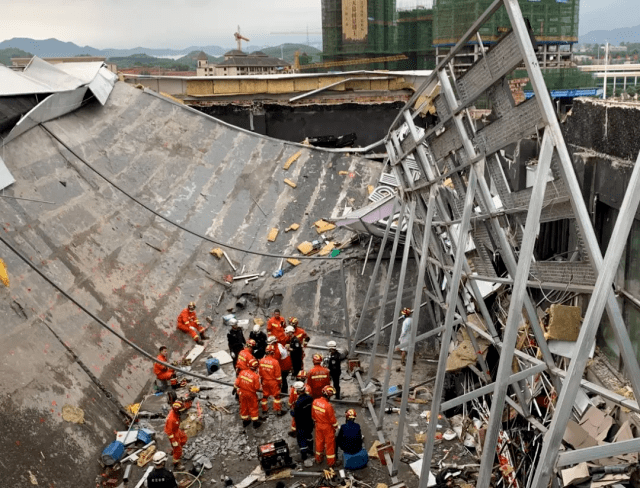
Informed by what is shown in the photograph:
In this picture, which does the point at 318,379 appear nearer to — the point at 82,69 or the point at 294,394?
the point at 294,394

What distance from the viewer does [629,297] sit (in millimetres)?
7586

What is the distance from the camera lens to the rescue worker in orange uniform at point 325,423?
8.22 meters

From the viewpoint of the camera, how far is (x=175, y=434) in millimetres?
8398

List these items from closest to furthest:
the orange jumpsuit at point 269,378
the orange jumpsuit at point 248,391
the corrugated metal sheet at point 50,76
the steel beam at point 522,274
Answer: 1. the steel beam at point 522,274
2. the orange jumpsuit at point 248,391
3. the orange jumpsuit at point 269,378
4. the corrugated metal sheet at point 50,76

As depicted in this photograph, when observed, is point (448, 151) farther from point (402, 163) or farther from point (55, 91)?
point (55, 91)

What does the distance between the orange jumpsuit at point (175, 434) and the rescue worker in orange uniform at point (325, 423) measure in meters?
1.84

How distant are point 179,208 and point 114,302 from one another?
4522 mm

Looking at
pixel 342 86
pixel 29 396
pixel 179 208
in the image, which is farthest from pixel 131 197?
pixel 342 86

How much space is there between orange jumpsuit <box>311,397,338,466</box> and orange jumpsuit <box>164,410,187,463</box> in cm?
184

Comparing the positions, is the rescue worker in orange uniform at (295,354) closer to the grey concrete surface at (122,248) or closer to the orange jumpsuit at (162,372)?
the orange jumpsuit at (162,372)

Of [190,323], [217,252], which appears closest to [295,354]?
[190,323]

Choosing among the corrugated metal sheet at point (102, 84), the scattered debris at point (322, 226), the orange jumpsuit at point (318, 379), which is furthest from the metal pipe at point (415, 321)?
the corrugated metal sheet at point (102, 84)

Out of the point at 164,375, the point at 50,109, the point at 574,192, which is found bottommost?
the point at 164,375

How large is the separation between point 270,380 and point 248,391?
1.63 feet
